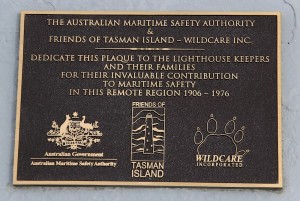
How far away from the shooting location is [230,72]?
22.1 ft

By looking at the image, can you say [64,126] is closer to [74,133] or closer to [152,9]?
[74,133]

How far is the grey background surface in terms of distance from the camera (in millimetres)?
6551

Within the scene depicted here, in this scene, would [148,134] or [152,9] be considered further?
[152,9]

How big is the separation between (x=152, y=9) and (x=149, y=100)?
0.87 metres

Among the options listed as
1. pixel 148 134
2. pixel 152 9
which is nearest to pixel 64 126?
pixel 148 134

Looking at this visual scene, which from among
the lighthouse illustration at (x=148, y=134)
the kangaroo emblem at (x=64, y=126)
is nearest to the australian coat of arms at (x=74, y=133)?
the kangaroo emblem at (x=64, y=126)

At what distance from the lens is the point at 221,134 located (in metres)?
6.62

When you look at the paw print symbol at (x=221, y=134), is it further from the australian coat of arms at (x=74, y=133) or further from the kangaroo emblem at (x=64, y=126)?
the kangaroo emblem at (x=64, y=126)

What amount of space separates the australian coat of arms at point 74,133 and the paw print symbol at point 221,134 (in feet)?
2.87

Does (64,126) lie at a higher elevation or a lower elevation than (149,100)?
lower

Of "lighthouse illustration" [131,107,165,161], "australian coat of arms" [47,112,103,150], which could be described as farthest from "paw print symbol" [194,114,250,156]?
"australian coat of arms" [47,112,103,150]

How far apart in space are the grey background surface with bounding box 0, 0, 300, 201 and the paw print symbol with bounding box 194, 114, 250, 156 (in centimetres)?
38

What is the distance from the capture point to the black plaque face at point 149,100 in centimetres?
657

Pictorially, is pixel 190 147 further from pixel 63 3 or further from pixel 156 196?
pixel 63 3
